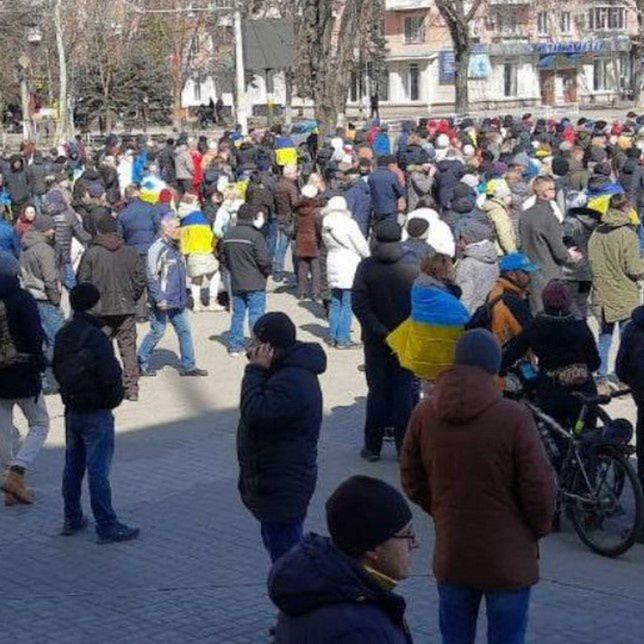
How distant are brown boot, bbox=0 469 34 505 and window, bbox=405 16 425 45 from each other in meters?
78.7

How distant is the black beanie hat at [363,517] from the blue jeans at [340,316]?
1155 centimetres

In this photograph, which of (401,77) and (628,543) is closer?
(628,543)

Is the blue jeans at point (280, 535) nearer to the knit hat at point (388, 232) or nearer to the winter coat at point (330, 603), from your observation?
the winter coat at point (330, 603)

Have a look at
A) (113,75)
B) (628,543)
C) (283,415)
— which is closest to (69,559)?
(283,415)

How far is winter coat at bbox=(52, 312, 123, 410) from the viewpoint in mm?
9070

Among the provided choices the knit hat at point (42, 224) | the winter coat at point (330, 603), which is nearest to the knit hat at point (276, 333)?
the winter coat at point (330, 603)

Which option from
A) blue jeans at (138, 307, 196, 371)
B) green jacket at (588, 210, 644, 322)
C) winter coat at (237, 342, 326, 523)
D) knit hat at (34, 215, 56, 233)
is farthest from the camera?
blue jeans at (138, 307, 196, 371)

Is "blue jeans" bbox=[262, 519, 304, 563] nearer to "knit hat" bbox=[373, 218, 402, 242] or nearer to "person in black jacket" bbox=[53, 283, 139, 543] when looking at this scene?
"person in black jacket" bbox=[53, 283, 139, 543]

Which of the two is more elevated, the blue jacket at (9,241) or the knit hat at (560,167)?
the knit hat at (560,167)

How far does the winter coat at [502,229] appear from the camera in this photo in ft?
51.6

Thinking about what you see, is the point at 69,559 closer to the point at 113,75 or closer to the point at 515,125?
the point at 515,125

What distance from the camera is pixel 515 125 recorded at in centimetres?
3631

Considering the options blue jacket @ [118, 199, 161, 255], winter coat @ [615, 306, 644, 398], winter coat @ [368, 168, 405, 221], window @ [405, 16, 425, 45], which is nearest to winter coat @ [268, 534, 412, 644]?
winter coat @ [615, 306, 644, 398]

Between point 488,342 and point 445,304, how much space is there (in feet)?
14.0
